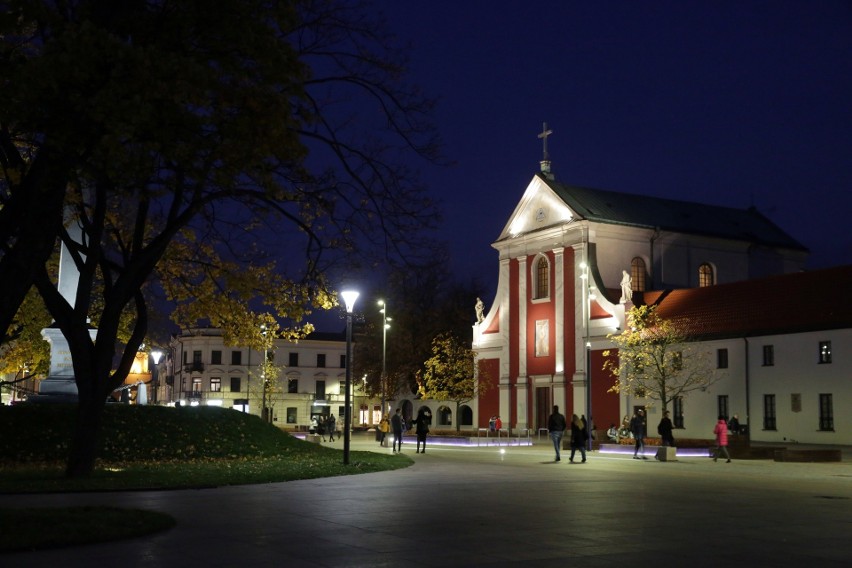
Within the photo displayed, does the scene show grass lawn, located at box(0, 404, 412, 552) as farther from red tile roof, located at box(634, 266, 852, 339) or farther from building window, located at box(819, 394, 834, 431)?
red tile roof, located at box(634, 266, 852, 339)

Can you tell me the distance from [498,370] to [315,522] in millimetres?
54289

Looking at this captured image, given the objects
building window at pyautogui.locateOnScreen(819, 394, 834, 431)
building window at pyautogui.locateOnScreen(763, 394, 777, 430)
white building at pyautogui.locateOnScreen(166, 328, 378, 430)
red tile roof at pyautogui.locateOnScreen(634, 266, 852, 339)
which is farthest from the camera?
white building at pyautogui.locateOnScreen(166, 328, 378, 430)

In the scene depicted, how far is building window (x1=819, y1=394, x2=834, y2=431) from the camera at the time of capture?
46.4 meters

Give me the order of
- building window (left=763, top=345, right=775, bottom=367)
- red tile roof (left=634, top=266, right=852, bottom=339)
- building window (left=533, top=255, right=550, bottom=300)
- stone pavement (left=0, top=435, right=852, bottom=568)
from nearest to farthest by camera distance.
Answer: stone pavement (left=0, top=435, right=852, bottom=568), red tile roof (left=634, top=266, right=852, bottom=339), building window (left=763, top=345, right=775, bottom=367), building window (left=533, top=255, right=550, bottom=300)

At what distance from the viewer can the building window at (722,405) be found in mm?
51594

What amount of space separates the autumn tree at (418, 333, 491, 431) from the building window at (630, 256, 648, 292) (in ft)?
39.6

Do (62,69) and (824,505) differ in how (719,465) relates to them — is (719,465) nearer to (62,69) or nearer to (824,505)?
(824,505)

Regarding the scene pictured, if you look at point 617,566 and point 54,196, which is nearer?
point 617,566

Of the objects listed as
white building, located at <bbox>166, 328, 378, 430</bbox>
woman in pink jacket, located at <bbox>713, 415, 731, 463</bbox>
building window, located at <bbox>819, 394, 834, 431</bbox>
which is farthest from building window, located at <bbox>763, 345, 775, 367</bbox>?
white building, located at <bbox>166, 328, 378, 430</bbox>

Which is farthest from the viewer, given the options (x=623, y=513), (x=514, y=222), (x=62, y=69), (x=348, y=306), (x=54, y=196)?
(x=514, y=222)

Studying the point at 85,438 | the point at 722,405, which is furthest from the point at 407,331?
the point at 85,438

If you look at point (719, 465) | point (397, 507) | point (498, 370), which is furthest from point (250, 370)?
point (397, 507)

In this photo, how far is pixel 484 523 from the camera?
44.5 feet

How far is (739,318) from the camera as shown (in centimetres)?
5278
